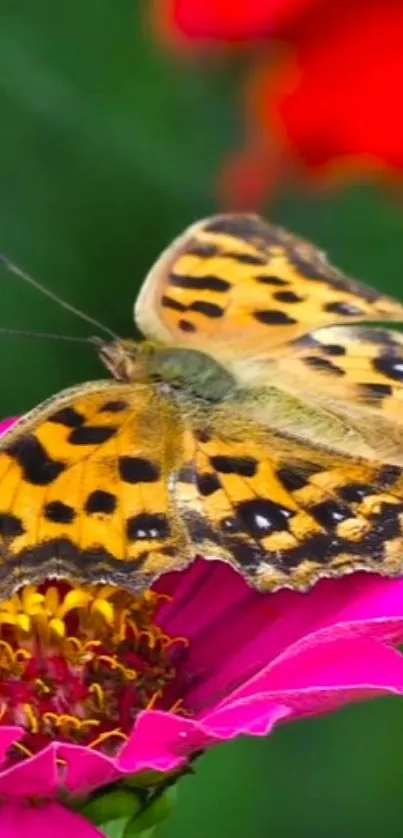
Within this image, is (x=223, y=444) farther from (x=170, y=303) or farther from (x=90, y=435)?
(x=170, y=303)

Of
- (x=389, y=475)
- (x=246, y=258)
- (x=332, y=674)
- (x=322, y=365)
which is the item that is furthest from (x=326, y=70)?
(x=332, y=674)

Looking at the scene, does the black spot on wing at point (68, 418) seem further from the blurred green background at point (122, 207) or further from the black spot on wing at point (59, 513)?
the blurred green background at point (122, 207)

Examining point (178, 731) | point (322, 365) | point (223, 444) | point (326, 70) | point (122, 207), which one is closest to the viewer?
point (178, 731)

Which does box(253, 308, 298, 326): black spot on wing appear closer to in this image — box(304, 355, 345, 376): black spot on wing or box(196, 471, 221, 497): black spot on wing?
box(304, 355, 345, 376): black spot on wing

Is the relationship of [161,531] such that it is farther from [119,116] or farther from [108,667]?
[119,116]

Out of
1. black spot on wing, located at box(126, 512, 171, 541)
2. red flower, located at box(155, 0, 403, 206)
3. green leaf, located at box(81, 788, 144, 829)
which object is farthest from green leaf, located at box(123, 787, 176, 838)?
red flower, located at box(155, 0, 403, 206)

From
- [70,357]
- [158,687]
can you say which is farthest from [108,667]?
[70,357]
